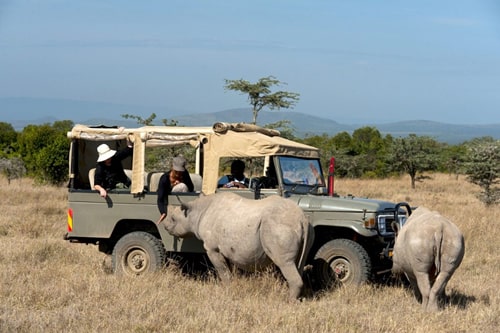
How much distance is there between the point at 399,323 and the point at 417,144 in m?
29.8

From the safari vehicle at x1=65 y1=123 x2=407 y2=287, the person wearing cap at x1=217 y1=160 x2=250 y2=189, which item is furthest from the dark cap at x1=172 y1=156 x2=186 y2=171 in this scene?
the person wearing cap at x1=217 y1=160 x2=250 y2=189

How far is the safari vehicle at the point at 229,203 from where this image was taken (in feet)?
30.6

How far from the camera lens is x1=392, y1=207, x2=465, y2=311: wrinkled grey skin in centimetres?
796

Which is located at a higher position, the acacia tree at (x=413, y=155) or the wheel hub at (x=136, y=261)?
the acacia tree at (x=413, y=155)

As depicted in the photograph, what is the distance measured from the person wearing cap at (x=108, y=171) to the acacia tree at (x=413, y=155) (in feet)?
82.3

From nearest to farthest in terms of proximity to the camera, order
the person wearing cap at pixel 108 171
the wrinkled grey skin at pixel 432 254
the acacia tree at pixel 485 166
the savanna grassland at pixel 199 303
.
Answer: the savanna grassland at pixel 199 303, the wrinkled grey skin at pixel 432 254, the person wearing cap at pixel 108 171, the acacia tree at pixel 485 166

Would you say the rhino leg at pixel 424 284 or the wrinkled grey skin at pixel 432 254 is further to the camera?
the rhino leg at pixel 424 284

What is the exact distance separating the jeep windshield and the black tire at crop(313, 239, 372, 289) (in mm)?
1023

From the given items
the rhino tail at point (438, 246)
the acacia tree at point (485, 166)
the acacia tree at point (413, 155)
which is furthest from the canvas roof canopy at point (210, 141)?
the acacia tree at point (413, 155)

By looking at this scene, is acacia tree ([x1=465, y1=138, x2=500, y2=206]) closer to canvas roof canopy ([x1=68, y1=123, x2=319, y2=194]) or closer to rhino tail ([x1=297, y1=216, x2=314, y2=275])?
canvas roof canopy ([x1=68, y1=123, x2=319, y2=194])

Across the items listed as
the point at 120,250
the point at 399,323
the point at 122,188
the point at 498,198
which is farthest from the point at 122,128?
the point at 498,198

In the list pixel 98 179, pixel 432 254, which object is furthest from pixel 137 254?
pixel 432 254

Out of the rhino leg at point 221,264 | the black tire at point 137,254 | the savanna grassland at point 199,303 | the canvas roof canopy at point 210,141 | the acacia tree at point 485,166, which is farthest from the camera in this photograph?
the acacia tree at point 485,166

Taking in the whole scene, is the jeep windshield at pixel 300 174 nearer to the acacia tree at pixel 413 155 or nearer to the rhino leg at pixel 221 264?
the rhino leg at pixel 221 264
